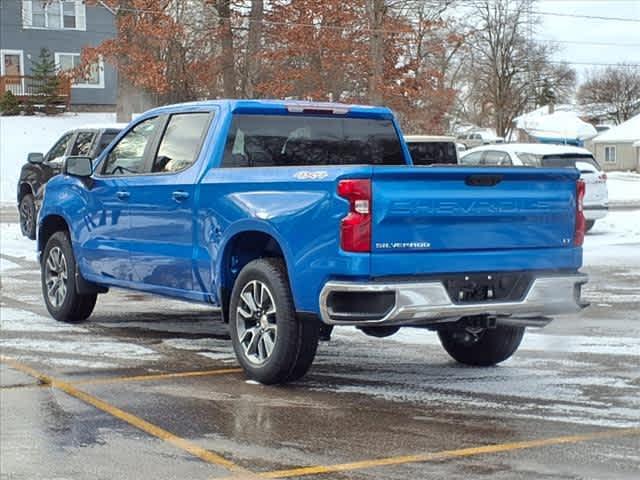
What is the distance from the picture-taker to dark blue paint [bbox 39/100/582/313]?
6789 millimetres

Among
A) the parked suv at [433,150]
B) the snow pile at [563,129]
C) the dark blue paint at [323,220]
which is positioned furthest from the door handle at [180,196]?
the snow pile at [563,129]

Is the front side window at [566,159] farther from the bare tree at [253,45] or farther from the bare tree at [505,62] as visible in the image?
the bare tree at [505,62]

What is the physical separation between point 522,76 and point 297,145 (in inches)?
2612

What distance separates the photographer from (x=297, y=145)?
8656mm

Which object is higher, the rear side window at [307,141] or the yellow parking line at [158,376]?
the rear side window at [307,141]

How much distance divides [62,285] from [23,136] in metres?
33.1

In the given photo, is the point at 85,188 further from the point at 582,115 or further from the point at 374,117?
the point at 582,115

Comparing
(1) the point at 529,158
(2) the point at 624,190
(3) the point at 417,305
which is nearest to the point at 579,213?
(3) the point at 417,305

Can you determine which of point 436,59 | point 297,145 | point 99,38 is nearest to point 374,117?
point 297,145

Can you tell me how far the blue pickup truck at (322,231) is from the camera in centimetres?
679

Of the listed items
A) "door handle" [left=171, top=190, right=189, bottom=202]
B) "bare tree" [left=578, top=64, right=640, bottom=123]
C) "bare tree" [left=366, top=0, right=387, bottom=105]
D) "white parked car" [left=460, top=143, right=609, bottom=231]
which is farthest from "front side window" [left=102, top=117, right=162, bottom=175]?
"bare tree" [left=578, top=64, right=640, bottom=123]

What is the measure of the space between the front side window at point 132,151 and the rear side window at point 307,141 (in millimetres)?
998

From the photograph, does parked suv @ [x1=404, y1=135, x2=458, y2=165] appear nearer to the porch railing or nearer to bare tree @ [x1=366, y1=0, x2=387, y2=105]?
bare tree @ [x1=366, y1=0, x2=387, y2=105]

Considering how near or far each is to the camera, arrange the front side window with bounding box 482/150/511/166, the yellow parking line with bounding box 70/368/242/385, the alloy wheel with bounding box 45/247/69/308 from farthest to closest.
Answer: the front side window with bounding box 482/150/511/166 → the alloy wheel with bounding box 45/247/69/308 → the yellow parking line with bounding box 70/368/242/385
